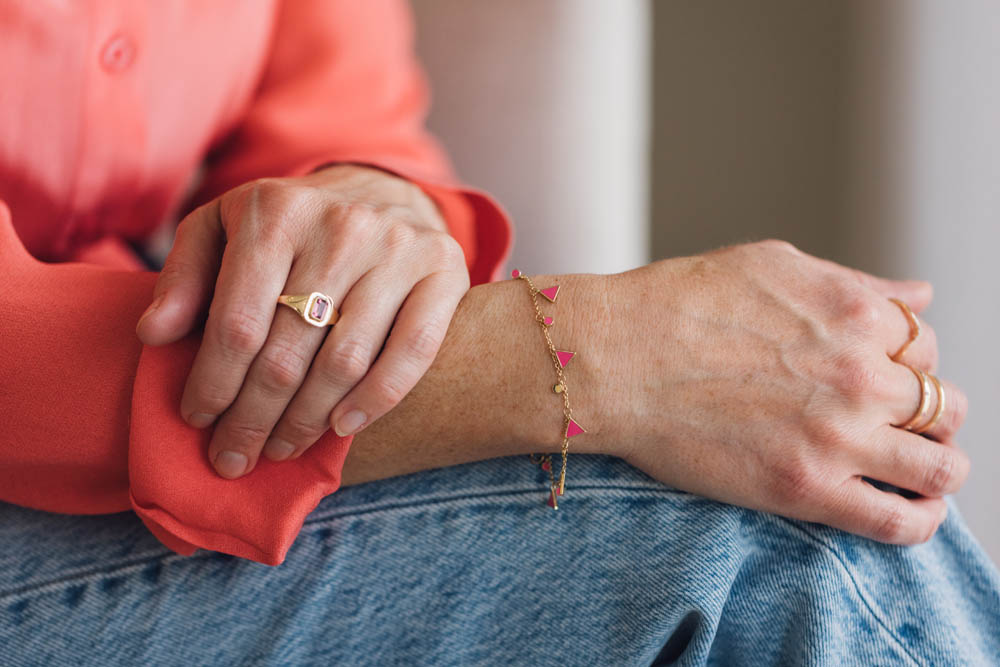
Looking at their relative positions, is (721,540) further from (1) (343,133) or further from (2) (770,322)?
(1) (343,133)

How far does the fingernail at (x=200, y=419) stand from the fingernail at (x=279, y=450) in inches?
1.6

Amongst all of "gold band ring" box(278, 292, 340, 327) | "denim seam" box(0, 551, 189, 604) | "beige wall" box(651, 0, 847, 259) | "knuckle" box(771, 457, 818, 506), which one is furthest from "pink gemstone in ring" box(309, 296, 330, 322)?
"beige wall" box(651, 0, 847, 259)

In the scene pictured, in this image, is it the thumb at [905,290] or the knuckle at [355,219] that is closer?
the knuckle at [355,219]

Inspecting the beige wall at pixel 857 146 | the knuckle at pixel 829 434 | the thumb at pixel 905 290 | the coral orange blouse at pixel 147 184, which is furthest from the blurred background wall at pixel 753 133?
the knuckle at pixel 829 434

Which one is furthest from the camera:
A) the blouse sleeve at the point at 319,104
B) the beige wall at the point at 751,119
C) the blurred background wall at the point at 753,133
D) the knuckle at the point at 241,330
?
the beige wall at the point at 751,119

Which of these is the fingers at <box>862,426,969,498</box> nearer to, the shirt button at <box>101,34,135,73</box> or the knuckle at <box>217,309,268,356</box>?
the knuckle at <box>217,309,268,356</box>

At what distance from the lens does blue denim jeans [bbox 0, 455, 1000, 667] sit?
0.52m

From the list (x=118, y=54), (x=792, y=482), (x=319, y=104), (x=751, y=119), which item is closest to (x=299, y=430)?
(x=792, y=482)

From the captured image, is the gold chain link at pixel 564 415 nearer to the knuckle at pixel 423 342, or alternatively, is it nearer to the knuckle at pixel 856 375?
the knuckle at pixel 423 342

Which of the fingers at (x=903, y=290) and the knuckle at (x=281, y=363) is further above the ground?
the knuckle at (x=281, y=363)

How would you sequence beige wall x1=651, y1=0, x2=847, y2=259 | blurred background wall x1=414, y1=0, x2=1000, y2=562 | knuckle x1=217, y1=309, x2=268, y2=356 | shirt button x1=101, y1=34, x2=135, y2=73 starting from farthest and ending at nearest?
beige wall x1=651, y1=0, x2=847, y2=259
blurred background wall x1=414, y1=0, x2=1000, y2=562
shirt button x1=101, y1=34, x2=135, y2=73
knuckle x1=217, y1=309, x2=268, y2=356

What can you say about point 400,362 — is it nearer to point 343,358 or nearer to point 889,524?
point 343,358

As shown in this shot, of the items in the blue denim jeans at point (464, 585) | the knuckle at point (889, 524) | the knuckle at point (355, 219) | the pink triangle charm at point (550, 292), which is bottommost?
the blue denim jeans at point (464, 585)

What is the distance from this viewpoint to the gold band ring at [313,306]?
0.48 metres
